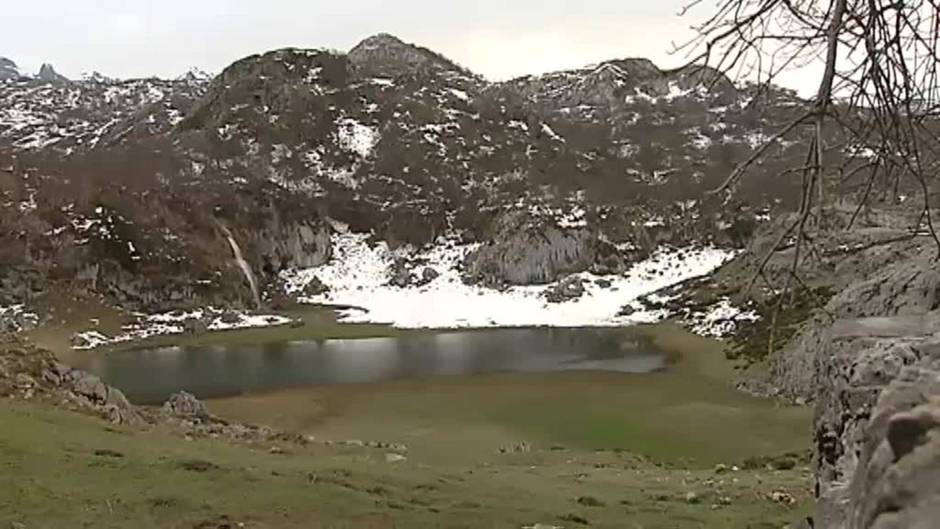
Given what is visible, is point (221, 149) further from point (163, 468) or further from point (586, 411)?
point (163, 468)

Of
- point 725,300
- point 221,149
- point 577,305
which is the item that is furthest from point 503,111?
point 725,300

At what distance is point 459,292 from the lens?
11181 cm

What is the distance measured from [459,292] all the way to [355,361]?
162 ft

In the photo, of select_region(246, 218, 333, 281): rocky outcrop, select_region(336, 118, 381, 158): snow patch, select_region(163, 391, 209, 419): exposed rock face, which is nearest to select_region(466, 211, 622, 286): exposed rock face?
select_region(246, 218, 333, 281): rocky outcrop

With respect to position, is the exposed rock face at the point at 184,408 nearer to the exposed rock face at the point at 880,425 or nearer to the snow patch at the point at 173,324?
the exposed rock face at the point at 880,425

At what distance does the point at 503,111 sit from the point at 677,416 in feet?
538

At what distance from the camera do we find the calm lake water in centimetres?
5500

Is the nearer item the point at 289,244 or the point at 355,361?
the point at 355,361

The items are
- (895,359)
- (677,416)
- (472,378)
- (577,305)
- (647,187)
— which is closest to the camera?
(895,359)

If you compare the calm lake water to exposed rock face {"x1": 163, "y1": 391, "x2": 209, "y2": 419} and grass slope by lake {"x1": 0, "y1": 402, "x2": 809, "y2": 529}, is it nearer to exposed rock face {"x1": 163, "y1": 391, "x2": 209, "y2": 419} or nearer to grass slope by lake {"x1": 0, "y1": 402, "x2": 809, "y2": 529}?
exposed rock face {"x1": 163, "y1": 391, "x2": 209, "y2": 419}

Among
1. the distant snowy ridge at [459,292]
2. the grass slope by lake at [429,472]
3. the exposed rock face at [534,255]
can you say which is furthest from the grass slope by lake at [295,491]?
the exposed rock face at [534,255]

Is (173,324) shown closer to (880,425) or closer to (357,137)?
(357,137)

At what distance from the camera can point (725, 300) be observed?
8350 cm

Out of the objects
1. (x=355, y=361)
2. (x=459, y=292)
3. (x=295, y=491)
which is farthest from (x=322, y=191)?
(x=295, y=491)
